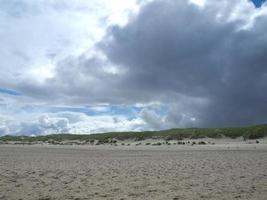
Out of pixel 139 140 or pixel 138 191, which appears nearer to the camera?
pixel 138 191

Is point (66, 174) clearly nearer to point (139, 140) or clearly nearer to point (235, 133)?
point (235, 133)

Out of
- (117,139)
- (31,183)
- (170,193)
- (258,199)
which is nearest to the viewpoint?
(258,199)

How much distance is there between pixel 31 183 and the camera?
13820mm

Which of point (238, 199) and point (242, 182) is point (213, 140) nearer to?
point (242, 182)

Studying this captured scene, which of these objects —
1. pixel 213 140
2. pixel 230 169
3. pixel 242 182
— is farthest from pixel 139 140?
pixel 242 182

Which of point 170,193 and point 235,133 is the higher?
point 235,133

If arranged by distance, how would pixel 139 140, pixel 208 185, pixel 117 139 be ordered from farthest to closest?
pixel 117 139
pixel 139 140
pixel 208 185

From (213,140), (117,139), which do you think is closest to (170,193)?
(213,140)

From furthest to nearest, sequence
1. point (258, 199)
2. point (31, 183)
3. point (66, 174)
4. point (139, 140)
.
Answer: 1. point (139, 140)
2. point (66, 174)
3. point (31, 183)
4. point (258, 199)

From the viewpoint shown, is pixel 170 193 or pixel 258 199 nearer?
pixel 258 199

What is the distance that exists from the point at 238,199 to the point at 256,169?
23.2ft

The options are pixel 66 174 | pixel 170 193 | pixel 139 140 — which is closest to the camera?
pixel 170 193

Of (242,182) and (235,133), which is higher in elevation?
(235,133)

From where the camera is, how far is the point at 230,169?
1705 centimetres
